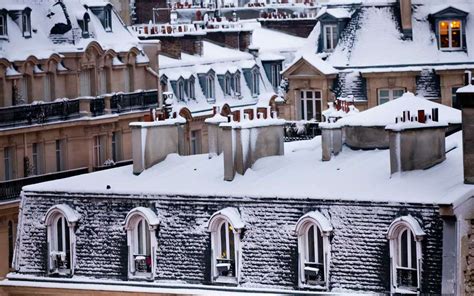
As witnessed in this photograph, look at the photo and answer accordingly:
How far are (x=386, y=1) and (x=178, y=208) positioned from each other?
3526 cm

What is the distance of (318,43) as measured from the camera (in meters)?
88.7

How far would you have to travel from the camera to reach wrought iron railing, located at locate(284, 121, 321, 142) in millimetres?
86188

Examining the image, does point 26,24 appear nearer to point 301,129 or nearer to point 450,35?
point 301,129

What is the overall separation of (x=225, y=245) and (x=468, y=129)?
6715 mm

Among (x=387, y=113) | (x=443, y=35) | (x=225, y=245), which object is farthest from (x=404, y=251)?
(x=443, y=35)

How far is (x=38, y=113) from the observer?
86812 mm

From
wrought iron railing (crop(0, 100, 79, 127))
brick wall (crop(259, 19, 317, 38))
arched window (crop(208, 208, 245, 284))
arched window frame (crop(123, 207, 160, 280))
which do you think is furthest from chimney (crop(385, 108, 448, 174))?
brick wall (crop(259, 19, 317, 38))

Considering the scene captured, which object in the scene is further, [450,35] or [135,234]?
[450,35]

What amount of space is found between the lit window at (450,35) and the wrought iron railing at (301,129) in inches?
221

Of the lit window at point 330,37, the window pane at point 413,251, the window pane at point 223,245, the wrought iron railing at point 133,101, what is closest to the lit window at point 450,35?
the lit window at point 330,37

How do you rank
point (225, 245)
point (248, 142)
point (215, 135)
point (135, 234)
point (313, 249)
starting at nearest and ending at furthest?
1. point (313, 249)
2. point (225, 245)
3. point (135, 234)
4. point (248, 142)
5. point (215, 135)

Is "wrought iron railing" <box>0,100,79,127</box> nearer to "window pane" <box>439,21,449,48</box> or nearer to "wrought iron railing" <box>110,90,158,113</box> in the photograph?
"wrought iron railing" <box>110,90,158,113</box>

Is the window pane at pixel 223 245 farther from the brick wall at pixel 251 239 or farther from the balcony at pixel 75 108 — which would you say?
the balcony at pixel 75 108

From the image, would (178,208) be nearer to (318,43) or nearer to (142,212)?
(142,212)
